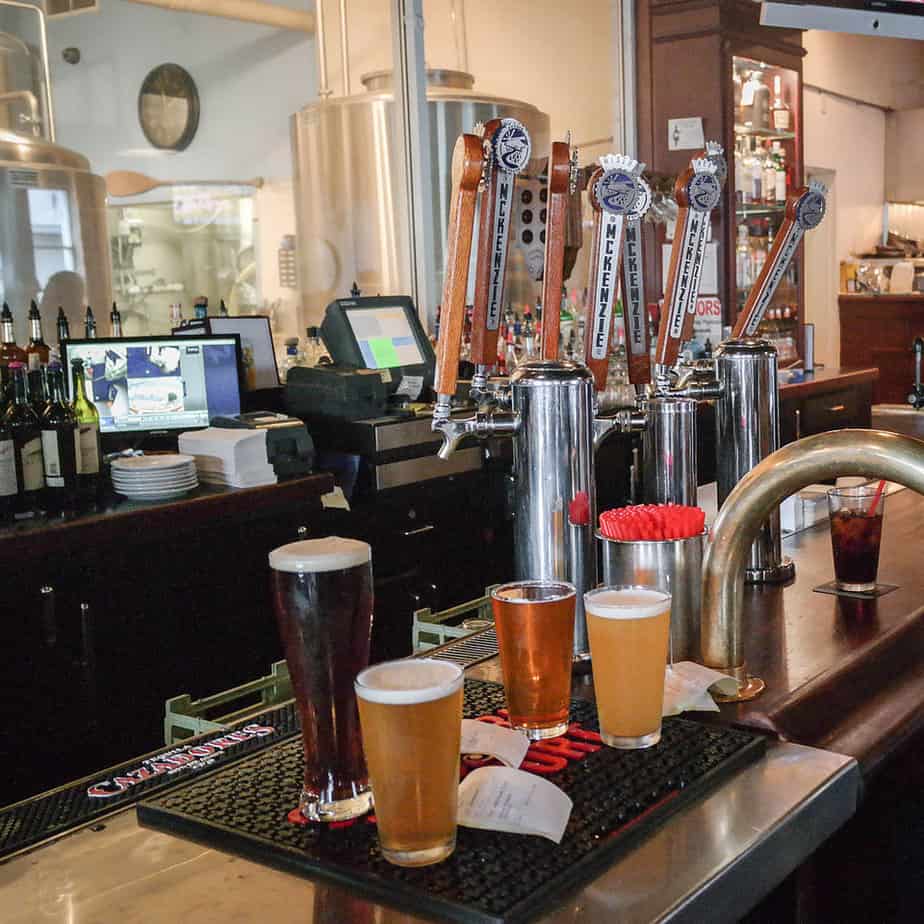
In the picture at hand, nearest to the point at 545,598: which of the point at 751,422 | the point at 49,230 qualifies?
the point at 751,422

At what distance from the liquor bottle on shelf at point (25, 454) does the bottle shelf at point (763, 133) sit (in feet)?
14.5

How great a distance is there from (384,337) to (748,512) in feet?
9.91

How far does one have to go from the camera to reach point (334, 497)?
3654 millimetres

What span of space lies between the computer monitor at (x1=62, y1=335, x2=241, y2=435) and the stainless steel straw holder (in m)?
2.49

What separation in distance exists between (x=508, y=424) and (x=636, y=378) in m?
0.44

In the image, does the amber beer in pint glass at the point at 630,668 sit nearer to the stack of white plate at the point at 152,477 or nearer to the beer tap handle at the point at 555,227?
the beer tap handle at the point at 555,227

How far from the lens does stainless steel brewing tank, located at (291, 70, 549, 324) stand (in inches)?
190

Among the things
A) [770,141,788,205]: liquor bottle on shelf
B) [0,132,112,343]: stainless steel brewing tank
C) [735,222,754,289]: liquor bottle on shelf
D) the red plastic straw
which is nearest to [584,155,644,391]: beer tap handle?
the red plastic straw

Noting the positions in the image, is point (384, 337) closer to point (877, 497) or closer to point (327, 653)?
point (877, 497)

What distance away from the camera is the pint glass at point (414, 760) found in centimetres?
87

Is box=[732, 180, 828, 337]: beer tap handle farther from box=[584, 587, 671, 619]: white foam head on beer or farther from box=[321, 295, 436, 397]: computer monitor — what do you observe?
box=[321, 295, 436, 397]: computer monitor

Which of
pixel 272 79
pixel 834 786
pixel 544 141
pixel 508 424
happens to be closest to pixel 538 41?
pixel 544 141

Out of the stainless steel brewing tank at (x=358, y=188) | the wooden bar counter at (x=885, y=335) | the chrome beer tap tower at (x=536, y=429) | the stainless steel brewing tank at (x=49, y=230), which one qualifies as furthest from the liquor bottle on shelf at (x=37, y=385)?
the wooden bar counter at (x=885, y=335)

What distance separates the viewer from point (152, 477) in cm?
319
